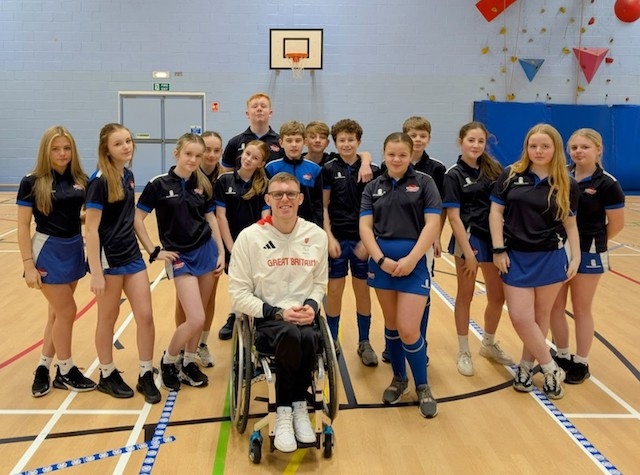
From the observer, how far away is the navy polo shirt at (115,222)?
2590 mm

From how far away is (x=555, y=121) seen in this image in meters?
10.1

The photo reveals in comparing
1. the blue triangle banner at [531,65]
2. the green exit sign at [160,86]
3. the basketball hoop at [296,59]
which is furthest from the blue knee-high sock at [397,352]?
the blue triangle banner at [531,65]

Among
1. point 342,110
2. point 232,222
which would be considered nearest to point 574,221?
point 232,222

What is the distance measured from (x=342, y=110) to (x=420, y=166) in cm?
718

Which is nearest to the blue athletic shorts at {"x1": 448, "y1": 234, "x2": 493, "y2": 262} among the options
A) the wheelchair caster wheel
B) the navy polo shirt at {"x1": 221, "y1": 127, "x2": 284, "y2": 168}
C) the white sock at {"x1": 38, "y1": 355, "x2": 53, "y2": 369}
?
the navy polo shirt at {"x1": 221, "y1": 127, "x2": 284, "y2": 168}

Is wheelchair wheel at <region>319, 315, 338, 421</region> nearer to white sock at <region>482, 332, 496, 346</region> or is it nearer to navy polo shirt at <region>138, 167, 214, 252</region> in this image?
navy polo shirt at <region>138, 167, 214, 252</region>

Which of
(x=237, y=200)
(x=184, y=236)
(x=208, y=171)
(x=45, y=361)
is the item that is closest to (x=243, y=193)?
(x=237, y=200)

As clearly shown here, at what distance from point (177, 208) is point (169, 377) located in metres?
0.89

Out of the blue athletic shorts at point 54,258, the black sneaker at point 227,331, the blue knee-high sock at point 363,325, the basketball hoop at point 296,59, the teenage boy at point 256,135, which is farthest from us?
the basketball hoop at point 296,59

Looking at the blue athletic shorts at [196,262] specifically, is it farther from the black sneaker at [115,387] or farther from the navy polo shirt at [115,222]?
the black sneaker at [115,387]

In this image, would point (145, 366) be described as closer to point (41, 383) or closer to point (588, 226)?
point (41, 383)

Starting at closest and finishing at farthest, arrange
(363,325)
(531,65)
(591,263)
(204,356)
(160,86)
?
1. (591,263)
2. (204,356)
3. (363,325)
4. (160,86)
5. (531,65)

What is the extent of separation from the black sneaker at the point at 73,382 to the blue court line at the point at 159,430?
0.43 m

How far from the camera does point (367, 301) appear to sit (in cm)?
329
